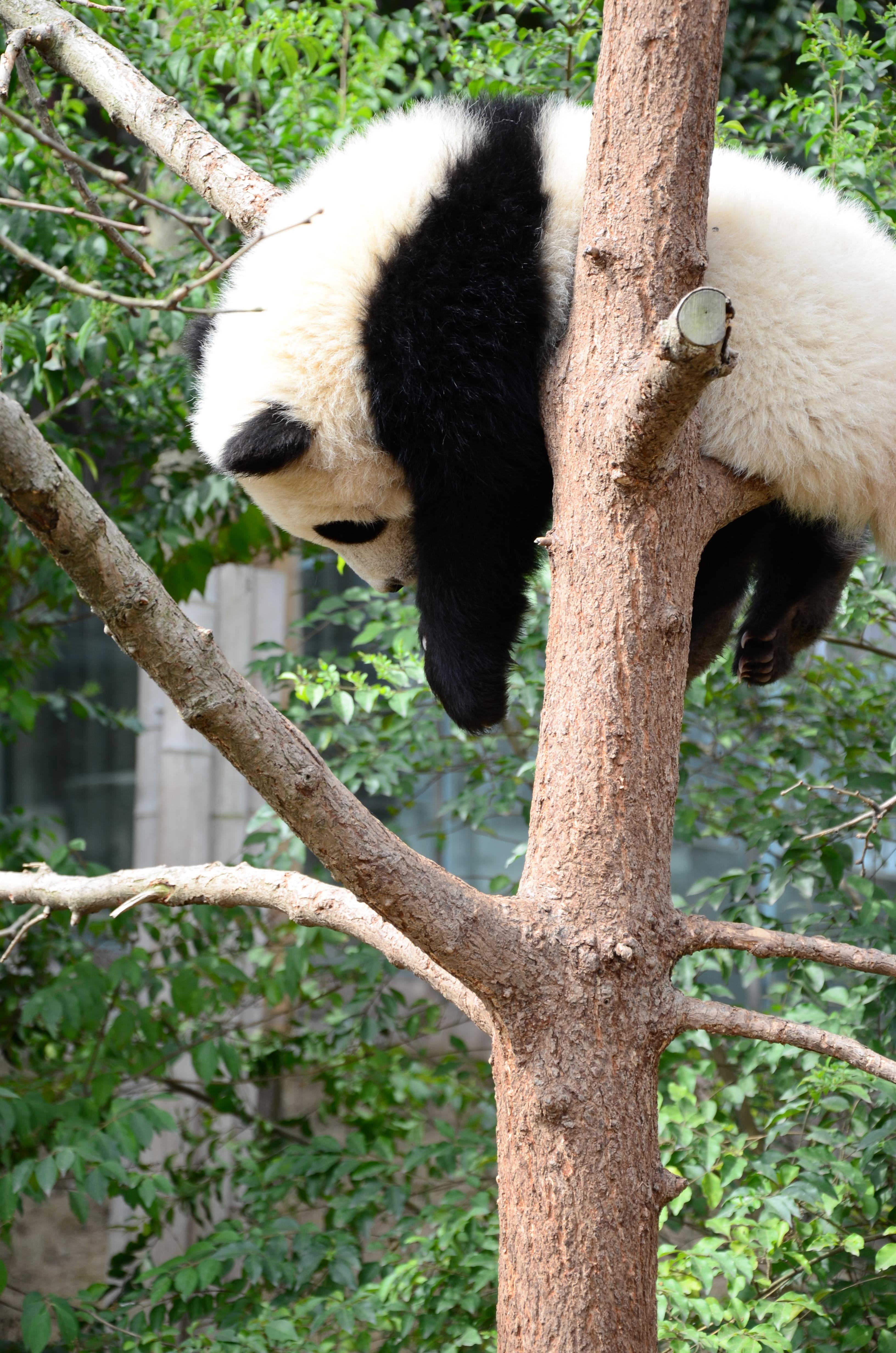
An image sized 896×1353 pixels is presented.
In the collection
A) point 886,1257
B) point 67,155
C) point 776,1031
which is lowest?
point 886,1257

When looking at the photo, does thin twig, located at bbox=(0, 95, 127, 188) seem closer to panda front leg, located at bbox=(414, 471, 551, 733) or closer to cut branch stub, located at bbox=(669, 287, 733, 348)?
cut branch stub, located at bbox=(669, 287, 733, 348)

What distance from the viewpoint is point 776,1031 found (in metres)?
1.39

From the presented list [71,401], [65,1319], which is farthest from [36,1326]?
[71,401]

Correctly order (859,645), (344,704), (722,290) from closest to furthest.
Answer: (722,290), (344,704), (859,645)

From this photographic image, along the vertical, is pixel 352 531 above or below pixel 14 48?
below

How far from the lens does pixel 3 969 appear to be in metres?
3.70

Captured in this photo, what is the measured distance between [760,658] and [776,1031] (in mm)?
928

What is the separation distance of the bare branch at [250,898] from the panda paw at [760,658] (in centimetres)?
93

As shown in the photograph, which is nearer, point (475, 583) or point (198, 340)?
point (475, 583)

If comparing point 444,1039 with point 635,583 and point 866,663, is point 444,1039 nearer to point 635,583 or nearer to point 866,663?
point 866,663

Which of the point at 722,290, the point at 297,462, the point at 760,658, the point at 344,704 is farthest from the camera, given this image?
the point at 344,704

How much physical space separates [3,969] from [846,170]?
3.31 metres

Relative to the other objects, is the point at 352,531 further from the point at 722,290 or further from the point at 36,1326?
the point at 36,1326

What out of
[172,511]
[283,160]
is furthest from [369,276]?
[172,511]
